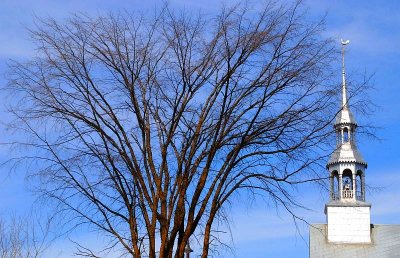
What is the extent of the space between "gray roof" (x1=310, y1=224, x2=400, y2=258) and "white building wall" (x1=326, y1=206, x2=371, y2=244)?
1.34ft

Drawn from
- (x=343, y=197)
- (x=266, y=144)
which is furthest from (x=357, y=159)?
(x=266, y=144)

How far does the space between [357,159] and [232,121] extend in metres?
39.1

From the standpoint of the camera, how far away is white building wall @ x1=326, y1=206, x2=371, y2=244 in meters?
48.7

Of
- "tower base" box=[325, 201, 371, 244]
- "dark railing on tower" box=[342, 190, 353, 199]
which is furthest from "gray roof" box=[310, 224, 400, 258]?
"dark railing on tower" box=[342, 190, 353, 199]

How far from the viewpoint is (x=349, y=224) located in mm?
48844

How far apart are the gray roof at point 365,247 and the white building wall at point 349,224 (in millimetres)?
408

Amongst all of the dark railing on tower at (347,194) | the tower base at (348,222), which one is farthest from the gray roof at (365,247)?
the dark railing on tower at (347,194)

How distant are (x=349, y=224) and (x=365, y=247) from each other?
167 centimetres

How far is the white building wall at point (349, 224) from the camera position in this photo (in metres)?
48.7

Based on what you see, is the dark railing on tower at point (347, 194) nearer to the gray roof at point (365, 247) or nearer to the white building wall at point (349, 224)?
the white building wall at point (349, 224)

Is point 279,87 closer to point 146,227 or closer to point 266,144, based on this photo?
point 266,144

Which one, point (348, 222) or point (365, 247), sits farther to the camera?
point (348, 222)

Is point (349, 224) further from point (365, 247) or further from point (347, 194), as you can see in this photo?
point (347, 194)

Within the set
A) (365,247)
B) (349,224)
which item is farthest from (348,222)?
(365,247)
